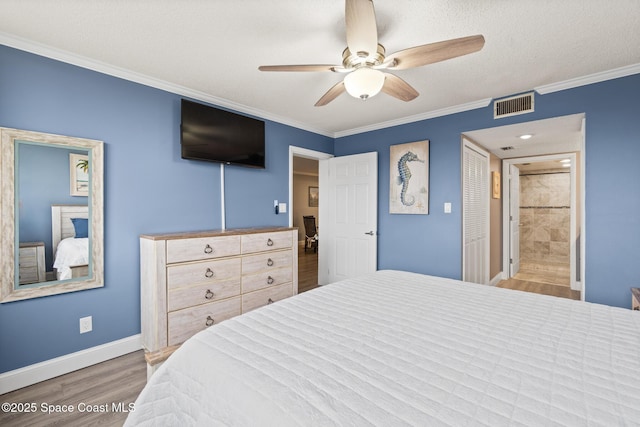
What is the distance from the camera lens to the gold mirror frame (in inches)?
75.0

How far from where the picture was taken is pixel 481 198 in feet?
13.2

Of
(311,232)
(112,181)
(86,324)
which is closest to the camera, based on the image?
(86,324)

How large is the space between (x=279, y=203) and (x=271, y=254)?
94cm

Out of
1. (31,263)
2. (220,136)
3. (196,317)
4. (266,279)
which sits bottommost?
(196,317)

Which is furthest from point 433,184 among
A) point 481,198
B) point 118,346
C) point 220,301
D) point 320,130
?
point 118,346

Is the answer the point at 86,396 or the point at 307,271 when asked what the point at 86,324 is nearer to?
the point at 86,396

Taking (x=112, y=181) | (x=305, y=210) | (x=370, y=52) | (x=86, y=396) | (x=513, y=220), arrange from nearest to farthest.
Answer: (x=370, y=52)
(x=86, y=396)
(x=112, y=181)
(x=513, y=220)
(x=305, y=210)

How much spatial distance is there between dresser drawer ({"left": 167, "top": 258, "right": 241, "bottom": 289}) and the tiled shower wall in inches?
271

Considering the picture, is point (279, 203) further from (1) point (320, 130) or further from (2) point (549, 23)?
(2) point (549, 23)

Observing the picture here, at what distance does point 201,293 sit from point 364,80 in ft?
7.02

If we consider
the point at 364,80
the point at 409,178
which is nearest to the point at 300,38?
the point at 364,80

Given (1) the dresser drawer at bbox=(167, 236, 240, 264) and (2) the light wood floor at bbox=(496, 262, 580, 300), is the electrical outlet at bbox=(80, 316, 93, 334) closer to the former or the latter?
(1) the dresser drawer at bbox=(167, 236, 240, 264)

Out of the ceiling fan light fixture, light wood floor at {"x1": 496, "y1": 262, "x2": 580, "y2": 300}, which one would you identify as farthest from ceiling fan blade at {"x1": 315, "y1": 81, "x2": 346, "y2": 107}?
light wood floor at {"x1": 496, "y1": 262, "x2": 580, "y2": 300}

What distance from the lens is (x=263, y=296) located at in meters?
2.93
